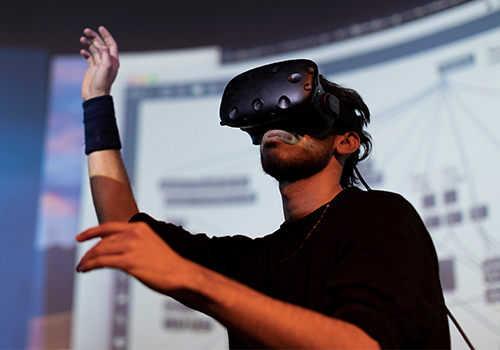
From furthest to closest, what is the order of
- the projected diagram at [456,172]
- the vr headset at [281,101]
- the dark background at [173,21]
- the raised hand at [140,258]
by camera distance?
the dark background at [173,21]
the projected diagram at [456,172]
the vr headset at [281,101]
the raised hand at [140,258]

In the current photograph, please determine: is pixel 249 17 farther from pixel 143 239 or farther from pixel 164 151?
pixel 143 239

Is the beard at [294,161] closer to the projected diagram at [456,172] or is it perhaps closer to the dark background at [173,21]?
the projected diagram at [456,172]

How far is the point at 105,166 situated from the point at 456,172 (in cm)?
121

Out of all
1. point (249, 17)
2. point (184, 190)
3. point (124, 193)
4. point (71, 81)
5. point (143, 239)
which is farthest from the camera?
point (71, 81)

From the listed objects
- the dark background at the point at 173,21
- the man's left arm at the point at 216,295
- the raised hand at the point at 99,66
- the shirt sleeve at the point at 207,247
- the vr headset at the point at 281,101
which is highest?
the dark background at the point at 173,21

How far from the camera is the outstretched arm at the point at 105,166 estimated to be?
93cm

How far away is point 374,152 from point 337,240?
1.16 m

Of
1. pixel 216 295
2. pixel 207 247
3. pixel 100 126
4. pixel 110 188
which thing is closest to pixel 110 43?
pixel 100 126

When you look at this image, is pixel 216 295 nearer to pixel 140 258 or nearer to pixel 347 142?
pixel 140 258

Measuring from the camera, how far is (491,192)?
1.42 m

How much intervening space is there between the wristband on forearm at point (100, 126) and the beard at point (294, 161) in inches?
16.5

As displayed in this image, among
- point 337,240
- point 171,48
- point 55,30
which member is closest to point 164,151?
point 171,48

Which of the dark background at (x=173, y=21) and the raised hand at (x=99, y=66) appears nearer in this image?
the raised hand at (x=99, y=66)

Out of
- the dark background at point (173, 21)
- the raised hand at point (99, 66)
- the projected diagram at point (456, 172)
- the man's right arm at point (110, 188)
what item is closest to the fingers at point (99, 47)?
the raised hand at point (99, 66)
